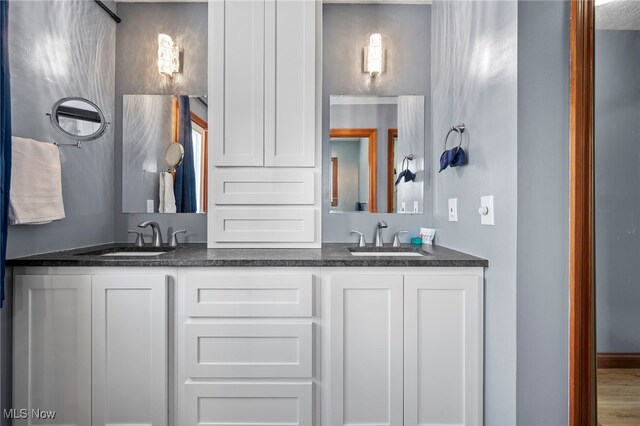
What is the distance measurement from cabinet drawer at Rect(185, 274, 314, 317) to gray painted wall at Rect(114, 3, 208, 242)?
2.53 feet

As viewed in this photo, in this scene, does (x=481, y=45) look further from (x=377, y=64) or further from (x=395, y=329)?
(x=395, y=329)

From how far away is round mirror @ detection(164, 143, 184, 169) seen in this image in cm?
217

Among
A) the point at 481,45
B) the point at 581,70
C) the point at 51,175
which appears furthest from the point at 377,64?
the point at 51,175

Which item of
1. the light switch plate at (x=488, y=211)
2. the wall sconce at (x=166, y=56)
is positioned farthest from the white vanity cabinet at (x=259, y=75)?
the light switch plate at (x=488, y=211)

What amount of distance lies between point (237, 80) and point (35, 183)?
1.16m

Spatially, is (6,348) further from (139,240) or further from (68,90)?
(68,90)

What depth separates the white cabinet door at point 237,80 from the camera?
1.97 m

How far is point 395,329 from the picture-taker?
4.96 ft

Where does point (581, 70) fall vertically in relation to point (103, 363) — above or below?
above

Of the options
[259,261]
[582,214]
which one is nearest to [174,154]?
[259,261]

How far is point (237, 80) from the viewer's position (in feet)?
6.49

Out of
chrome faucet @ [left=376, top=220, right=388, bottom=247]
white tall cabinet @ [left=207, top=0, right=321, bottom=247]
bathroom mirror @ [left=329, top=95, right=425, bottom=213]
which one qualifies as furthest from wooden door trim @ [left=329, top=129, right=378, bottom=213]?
white tall cabinet @ [left=207, top=0, right=321, bottom=247]

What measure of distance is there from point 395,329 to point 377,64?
5.50 ft

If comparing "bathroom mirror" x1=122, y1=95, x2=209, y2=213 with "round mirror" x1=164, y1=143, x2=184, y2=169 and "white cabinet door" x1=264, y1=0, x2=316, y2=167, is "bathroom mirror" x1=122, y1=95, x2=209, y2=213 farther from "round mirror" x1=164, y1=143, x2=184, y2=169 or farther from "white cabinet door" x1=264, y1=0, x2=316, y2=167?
"white cabinet door" x1=264, y1=0, x2=316, y2=167
